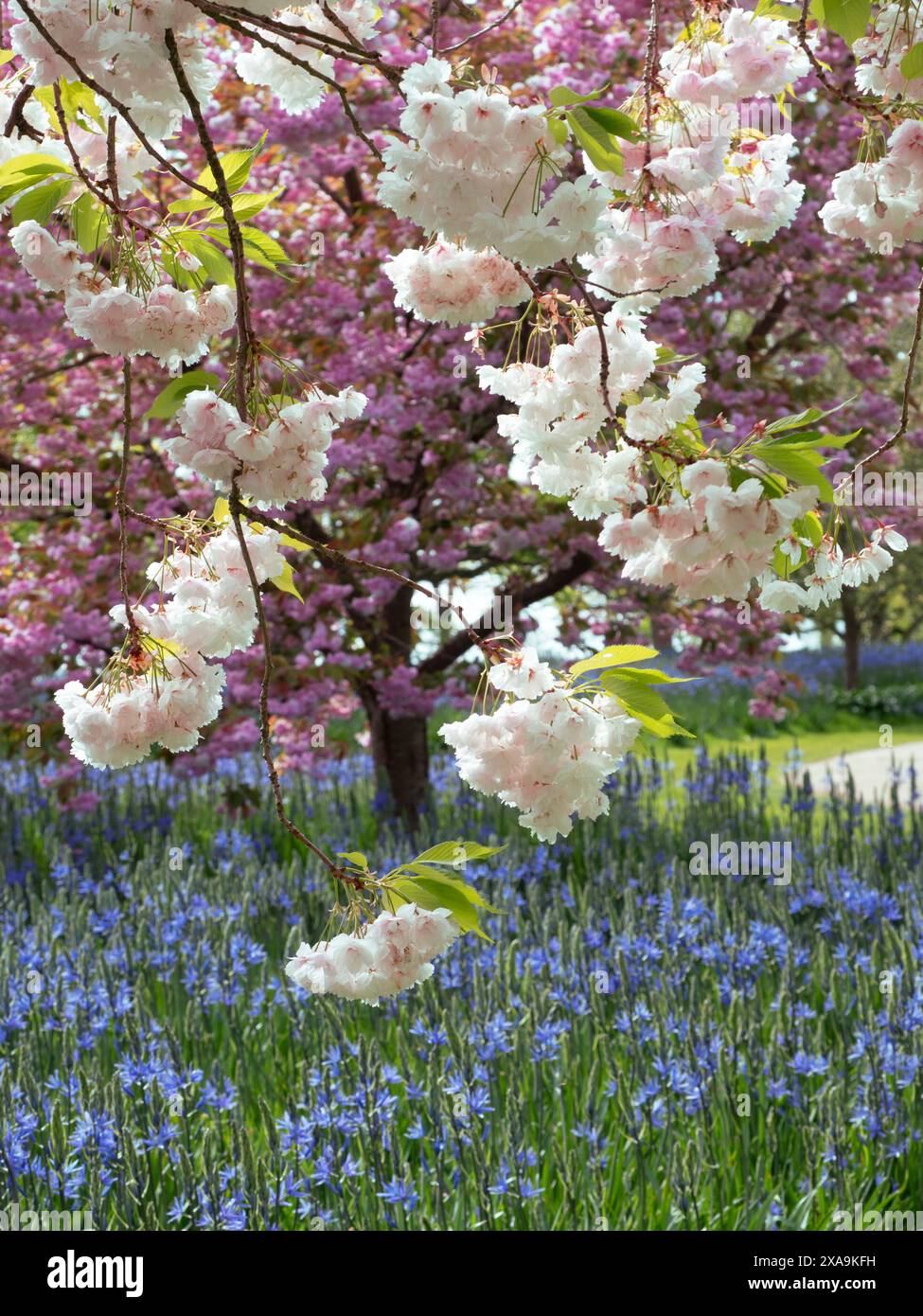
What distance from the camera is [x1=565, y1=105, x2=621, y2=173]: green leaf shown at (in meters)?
1.58

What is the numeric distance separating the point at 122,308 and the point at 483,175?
61cm

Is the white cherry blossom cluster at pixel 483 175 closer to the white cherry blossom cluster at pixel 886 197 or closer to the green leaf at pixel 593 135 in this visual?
the green leaf at pixel 593 135

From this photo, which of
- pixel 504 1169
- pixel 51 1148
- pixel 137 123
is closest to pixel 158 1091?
pixel 51 1148

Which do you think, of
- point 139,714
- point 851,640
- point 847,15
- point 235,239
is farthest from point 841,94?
point 851,640

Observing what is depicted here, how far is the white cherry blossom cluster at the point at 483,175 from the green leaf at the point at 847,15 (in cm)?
66

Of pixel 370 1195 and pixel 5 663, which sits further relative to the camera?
pixel 5 663

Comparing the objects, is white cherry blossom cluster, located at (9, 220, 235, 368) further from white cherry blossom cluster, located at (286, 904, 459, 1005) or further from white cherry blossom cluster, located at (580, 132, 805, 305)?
white cherry blossom cluster, located at (286, 904, 459, 1005)

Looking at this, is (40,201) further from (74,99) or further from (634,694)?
(634,694)

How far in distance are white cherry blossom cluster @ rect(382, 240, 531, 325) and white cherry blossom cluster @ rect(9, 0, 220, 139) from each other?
0.40 meters

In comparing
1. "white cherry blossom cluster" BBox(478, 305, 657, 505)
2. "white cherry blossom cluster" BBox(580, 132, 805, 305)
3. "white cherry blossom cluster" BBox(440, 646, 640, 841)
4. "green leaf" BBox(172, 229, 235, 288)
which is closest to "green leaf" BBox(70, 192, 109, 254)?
"green leaf" BBox(172, 229, 235, 288)
